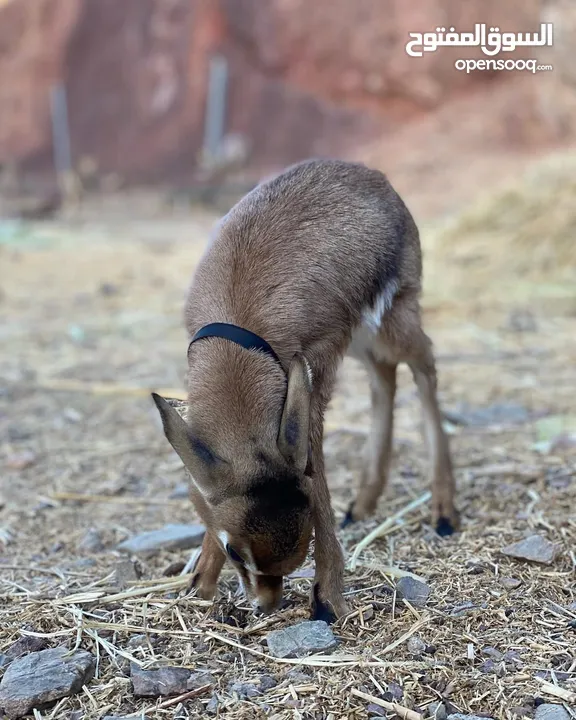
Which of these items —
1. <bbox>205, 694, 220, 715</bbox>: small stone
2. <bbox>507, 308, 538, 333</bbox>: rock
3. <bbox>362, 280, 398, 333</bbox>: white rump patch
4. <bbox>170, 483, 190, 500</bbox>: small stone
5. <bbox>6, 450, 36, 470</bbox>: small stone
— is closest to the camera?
<bbox>205, 694, 220, 715</bbox>: small stone

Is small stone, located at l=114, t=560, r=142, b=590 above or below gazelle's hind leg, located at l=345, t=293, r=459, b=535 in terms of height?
below

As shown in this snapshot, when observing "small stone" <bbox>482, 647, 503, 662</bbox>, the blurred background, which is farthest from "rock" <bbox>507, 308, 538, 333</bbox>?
"small stone" <bbox>482, 647, 503, 662</bbox>

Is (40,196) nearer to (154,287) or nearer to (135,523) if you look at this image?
(154,287)

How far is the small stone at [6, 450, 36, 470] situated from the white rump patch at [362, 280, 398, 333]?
2.45 m

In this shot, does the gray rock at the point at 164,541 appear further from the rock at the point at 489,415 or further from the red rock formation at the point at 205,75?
the red rock formation at the point at 205,75

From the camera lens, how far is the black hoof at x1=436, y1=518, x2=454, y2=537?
4.14 meters

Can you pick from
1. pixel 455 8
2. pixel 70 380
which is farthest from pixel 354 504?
pixel 455 8

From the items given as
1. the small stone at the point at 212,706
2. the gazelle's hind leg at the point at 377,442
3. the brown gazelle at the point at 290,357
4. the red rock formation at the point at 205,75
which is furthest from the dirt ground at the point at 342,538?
the red rock formation at the point at 205,75

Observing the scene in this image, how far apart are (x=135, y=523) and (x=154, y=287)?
732cm

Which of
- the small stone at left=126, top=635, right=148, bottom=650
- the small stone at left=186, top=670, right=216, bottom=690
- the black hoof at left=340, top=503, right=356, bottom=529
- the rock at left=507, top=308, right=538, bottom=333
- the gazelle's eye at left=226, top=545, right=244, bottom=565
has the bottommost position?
the black hoof at left=340, top=503, right=356, bottom=529

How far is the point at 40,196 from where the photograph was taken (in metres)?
22.3

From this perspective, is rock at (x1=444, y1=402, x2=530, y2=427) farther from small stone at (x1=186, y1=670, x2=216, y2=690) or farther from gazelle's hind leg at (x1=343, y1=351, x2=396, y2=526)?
small stone at (x1=186, y1=670, x2=216, y2=690)

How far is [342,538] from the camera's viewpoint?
415 centimetres

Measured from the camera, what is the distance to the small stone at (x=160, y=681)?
285cm
